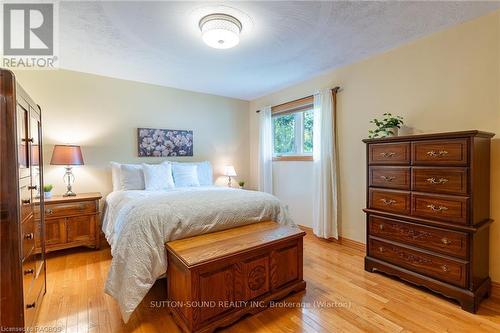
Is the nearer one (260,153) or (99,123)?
(99,123)

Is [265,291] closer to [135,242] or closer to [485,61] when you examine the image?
[135,242]

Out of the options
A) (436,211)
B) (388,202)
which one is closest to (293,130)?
(388,202)

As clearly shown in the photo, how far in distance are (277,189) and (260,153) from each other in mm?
728

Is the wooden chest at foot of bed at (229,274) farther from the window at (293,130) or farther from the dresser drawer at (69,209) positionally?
the window at (293,130)

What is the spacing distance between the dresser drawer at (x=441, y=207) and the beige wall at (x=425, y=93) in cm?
47

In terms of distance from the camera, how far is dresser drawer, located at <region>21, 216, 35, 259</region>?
1392 mm

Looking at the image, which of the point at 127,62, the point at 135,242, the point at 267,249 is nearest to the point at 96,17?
the point at 127,62

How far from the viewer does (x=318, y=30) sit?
2.20 metres

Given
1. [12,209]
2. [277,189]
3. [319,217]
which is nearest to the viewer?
[12,209]

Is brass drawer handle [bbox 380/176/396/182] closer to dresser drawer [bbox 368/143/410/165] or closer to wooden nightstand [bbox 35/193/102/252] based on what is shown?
dresser drawer [bbox 368/143/410/165]

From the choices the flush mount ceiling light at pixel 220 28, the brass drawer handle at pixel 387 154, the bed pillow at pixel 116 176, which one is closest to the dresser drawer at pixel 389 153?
the brass drawer handle at pixel 387 154

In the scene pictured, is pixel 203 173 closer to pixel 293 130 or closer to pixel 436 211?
pixel 293 130

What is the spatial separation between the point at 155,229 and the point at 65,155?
1.97 m

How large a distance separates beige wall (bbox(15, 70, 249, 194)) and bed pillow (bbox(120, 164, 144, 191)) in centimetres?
42
